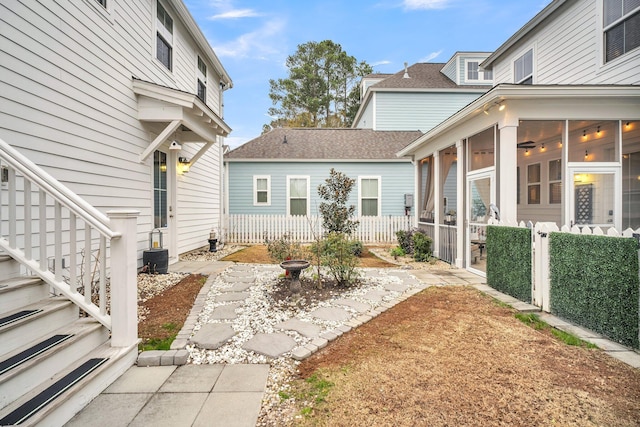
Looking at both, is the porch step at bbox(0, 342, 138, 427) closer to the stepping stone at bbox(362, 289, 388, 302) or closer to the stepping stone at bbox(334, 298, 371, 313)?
the stepping stone at bbox(334, 298, 371, 313)

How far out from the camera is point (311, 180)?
11594 mm

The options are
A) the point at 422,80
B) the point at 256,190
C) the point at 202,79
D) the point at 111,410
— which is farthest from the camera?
the point at 422,80

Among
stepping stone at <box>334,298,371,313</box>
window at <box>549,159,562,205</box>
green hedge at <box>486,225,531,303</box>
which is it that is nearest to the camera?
stepping stone at <box>334,298,371,313</box>

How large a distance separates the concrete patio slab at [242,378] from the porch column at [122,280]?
32.4 inches

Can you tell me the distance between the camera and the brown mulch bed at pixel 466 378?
1.76m

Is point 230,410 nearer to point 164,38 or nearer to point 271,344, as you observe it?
point 271,344

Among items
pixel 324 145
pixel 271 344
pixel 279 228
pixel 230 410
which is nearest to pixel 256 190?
pixel 279 228

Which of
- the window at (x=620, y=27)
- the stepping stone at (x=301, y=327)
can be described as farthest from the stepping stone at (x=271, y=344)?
the window at (x=620, y=27)

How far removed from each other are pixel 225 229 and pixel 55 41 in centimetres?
709

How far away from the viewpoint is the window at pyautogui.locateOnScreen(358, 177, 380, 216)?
1166 cm

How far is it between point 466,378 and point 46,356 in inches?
111

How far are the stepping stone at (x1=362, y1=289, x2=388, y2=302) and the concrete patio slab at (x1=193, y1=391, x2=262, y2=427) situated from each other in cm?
232

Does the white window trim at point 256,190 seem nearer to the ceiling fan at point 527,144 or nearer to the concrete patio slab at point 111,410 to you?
the ceiling fan at point 527,144

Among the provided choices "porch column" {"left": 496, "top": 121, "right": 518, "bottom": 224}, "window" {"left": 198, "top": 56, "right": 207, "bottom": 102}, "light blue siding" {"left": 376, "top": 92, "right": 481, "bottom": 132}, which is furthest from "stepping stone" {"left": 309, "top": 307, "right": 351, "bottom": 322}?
"light blue siding" {"left": 376, "top": 92, "right": 481, "bottom": 132}
